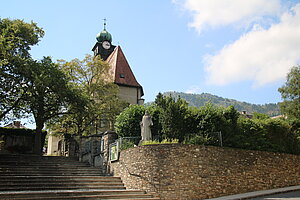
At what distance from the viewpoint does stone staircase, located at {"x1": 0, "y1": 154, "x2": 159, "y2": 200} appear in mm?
10914

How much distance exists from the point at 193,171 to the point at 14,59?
1453cm

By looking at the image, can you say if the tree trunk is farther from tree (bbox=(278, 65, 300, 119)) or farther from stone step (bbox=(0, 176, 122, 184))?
tree (bbox=(278, 65, 300, 119))

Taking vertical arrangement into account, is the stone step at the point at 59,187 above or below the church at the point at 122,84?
below

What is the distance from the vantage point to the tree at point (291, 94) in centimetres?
2767

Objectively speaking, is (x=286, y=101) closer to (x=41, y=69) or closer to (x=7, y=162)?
(x=41, y=69)

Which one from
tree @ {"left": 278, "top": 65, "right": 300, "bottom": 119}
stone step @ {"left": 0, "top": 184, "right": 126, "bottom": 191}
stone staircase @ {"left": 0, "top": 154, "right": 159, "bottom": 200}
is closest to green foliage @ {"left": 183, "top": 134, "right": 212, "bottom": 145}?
stone staircase @ {"left": 0, "top": 154, "right": 159, "bottom": 200}

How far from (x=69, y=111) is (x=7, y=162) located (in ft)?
27.3

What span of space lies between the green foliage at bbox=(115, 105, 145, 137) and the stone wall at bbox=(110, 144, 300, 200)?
8.98 ft

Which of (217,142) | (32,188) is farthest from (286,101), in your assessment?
(32,188)

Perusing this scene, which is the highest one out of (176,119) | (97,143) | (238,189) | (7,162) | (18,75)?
(18,75)

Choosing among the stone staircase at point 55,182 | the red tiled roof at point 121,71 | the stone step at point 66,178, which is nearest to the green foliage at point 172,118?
the stone step at point 66,178

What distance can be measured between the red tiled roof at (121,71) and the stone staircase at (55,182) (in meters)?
19.8

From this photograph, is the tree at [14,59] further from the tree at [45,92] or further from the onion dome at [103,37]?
the onion dome at [103,37]

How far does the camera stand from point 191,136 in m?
14.9
